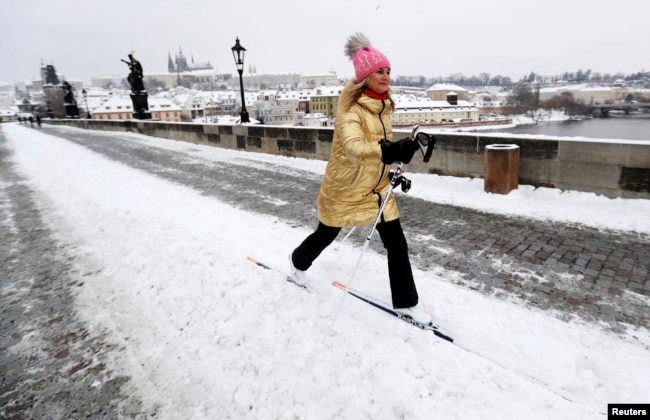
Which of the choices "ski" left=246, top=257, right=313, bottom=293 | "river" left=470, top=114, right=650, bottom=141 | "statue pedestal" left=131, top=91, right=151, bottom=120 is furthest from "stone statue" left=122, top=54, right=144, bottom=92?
"ski" left=246, top=257, right=313, bottom=293

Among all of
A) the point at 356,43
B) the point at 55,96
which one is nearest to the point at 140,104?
the point at 356,43

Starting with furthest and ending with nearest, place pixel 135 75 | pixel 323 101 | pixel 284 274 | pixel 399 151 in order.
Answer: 1. pixel 323 101
2. pixel 135 75
3. pixel 284 274
4. pixel 399 151

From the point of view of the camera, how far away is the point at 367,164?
8.45ft

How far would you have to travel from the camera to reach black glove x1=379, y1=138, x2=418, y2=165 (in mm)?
2402

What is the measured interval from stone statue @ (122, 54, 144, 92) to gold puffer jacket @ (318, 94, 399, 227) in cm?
2573

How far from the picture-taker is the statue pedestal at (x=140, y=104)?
26.3 metres

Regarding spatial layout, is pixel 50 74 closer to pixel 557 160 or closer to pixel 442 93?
pixel 557 160

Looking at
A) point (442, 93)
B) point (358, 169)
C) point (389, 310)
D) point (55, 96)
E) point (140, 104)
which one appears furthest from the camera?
point (442, 93)

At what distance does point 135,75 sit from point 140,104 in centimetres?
242

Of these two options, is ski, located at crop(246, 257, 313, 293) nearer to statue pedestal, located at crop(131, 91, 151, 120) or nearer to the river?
the river

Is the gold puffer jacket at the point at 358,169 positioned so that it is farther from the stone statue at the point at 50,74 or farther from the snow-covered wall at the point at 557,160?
the stone statue at the point at 50,74

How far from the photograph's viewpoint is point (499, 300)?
321cm

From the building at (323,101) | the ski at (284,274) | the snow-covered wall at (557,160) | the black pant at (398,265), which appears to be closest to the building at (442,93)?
the building at (323,101)

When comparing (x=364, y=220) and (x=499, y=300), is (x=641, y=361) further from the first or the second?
(x=364, y=220)
